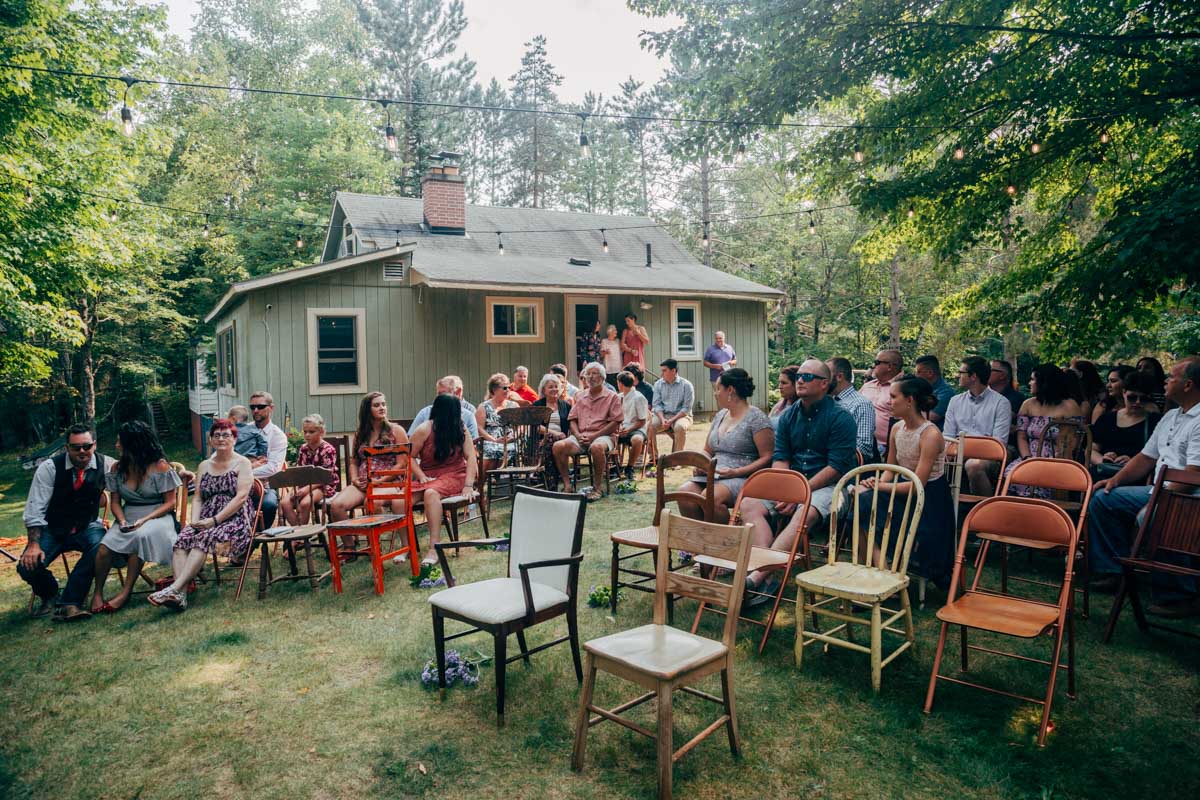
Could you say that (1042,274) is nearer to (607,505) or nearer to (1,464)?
(607,505)

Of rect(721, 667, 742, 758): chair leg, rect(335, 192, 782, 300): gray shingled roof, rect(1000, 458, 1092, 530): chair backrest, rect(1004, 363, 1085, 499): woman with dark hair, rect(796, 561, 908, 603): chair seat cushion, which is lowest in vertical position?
rect(721, 667, 742, 758): chair leg

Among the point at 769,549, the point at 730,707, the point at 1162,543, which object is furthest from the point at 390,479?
the point at 1162,543

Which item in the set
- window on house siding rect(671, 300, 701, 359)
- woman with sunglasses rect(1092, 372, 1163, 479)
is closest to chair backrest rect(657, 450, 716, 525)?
woman with sunglasses rect(1092, 372, 1163, 479)

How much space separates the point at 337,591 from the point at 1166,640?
5.10m

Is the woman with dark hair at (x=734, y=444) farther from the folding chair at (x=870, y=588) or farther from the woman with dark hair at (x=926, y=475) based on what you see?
the folding chair at (x=870, y=588)

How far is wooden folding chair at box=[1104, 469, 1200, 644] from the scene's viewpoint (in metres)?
3.66

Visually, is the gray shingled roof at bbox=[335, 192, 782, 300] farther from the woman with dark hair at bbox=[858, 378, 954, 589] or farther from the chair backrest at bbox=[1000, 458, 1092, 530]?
the chair backrest at bbox=[1000, 458, 1092, 530]

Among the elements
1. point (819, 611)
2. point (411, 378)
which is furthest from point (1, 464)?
point (819, 611)

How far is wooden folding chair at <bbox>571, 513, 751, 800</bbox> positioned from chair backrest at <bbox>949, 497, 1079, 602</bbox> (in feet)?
3.84

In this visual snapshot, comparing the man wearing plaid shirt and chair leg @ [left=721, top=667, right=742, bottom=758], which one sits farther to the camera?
the man wearing plaid shirt

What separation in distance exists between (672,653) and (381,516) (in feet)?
10.7

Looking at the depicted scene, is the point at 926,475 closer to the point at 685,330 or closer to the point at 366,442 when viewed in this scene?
the point at 366,442

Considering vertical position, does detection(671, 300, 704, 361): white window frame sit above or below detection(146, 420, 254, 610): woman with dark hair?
above

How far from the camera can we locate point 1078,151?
752cm
